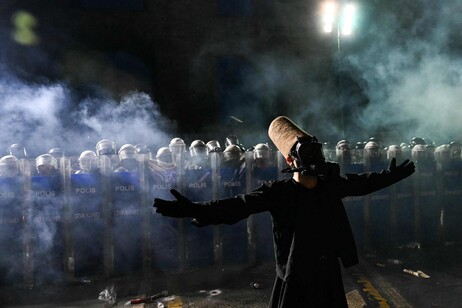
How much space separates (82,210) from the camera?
20.3 ft

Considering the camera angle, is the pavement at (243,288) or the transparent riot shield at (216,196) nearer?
the pavement at (243,288)

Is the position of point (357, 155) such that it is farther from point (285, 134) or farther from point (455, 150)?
point (285, 134)

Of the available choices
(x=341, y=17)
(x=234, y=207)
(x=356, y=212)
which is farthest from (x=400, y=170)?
(x=341, y=17)

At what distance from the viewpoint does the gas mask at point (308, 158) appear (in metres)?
2.52

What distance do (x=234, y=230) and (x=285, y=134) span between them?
14.1 ft

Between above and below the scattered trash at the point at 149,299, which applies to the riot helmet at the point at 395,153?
above

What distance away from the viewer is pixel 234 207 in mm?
2521

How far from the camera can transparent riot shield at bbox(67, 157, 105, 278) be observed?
20.1 feet

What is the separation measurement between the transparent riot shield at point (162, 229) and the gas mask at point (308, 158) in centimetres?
423

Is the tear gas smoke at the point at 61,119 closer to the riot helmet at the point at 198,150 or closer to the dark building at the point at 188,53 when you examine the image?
the dark building at the point at 188,53

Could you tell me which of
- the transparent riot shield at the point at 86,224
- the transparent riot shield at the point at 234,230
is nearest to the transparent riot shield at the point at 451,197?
the transparent riot shield at the point at 234,230

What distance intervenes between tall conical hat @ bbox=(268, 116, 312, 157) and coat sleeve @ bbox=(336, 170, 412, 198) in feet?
1.63

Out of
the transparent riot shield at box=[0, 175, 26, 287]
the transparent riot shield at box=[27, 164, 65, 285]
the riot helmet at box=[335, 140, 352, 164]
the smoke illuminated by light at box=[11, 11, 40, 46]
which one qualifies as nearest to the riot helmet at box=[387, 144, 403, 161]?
the riot helmet at box=[335, 140, 352, 164]

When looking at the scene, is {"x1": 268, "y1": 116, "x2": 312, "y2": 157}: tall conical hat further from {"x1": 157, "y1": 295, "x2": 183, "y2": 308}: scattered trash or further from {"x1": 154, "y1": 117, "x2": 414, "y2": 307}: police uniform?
{"x1": 157, "y1": 295, "x2": 183, "y2": 308}: scattered trash
